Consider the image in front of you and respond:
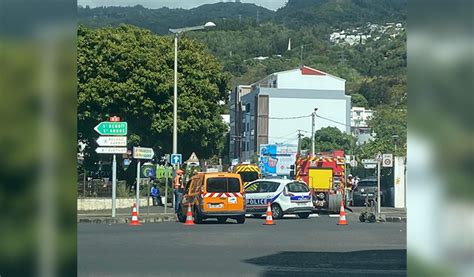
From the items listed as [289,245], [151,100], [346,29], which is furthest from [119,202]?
[346,29]

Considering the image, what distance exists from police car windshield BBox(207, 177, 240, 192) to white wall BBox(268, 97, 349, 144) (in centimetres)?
6410

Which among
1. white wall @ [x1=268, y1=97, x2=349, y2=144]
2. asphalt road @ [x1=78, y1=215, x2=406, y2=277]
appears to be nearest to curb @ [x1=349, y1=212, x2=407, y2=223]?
asphalt road @ [x1=78, y1=215, x2=406, y2=277]

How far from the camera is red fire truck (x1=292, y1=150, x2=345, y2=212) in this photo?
39.9 m

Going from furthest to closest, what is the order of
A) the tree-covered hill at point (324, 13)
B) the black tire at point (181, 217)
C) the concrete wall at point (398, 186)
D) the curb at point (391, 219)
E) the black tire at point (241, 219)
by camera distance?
the tree-covered hill at point (324, 13) < the concrete wall at point (398, 186) < the curb at point (391, 219) < the black tire at point (181, 217) < the black tire at point (241, 219)

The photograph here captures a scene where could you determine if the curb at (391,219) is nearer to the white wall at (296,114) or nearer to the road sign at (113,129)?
the road sign at (113,129)

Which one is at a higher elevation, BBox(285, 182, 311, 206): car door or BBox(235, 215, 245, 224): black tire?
BBox(285, 182, 311, 206): car door

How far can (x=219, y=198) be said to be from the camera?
101ft

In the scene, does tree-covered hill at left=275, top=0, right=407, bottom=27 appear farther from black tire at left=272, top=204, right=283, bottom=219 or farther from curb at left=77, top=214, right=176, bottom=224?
curb at left=77, top=214, right=176, bottom=224

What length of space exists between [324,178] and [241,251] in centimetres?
2317

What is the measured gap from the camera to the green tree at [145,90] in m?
47.5

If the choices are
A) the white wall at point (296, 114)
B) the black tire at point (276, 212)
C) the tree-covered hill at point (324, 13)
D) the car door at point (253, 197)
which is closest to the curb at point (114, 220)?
the car door at point (253, 197)

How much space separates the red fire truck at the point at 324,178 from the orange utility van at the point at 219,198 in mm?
9473

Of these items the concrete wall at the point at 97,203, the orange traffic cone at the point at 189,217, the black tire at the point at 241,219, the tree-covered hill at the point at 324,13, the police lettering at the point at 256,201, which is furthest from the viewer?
the tree-covered hill at the point at 324,13
